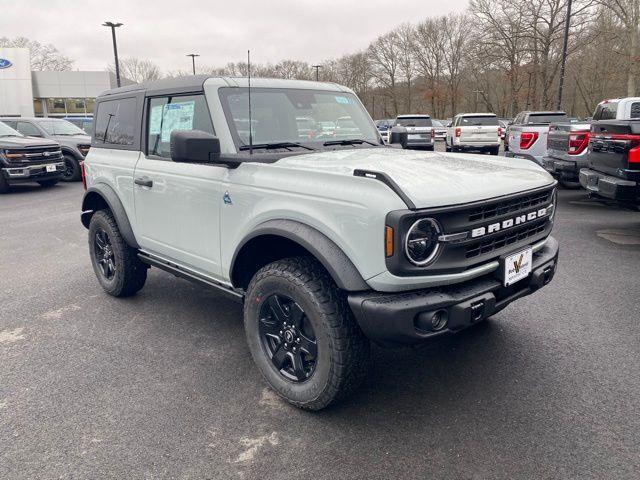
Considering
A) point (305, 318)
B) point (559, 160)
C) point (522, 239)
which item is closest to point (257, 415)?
point (305, 318)

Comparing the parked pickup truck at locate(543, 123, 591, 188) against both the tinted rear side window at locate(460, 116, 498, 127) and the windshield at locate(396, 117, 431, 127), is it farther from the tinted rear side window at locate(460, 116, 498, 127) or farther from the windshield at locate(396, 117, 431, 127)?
the windshield at locate(396, 117, 431, 127)

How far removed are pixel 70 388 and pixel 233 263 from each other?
1.33 m

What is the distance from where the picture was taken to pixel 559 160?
9883 mm

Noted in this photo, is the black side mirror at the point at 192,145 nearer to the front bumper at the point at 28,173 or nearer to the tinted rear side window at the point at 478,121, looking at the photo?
the front bumper at the point at 28,173

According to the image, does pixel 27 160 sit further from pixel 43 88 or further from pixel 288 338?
pixel 43 88

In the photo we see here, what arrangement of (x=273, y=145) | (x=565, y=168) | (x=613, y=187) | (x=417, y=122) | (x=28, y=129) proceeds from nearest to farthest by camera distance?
(x=273, y=145), (x=613, y=187), (x=565, y=168), (x=28, y=129), (x=417, y=122)

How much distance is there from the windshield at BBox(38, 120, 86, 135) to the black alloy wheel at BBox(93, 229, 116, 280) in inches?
479

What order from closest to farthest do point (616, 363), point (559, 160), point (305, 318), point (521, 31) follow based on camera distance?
point (305, 318) → point (616, 363) → point (559, 160) → point (521, 31)

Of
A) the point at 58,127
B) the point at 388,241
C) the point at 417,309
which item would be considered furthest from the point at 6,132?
the point at 417,309

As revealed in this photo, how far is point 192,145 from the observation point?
9.41 feet

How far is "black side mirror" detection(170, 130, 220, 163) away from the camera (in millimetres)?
2867

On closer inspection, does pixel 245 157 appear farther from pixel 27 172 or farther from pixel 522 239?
pixel 27 172

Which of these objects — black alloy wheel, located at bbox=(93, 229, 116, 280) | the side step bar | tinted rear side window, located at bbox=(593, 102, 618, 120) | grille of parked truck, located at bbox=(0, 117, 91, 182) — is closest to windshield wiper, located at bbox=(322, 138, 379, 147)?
the side step bar

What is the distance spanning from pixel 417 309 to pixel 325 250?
0.55m
